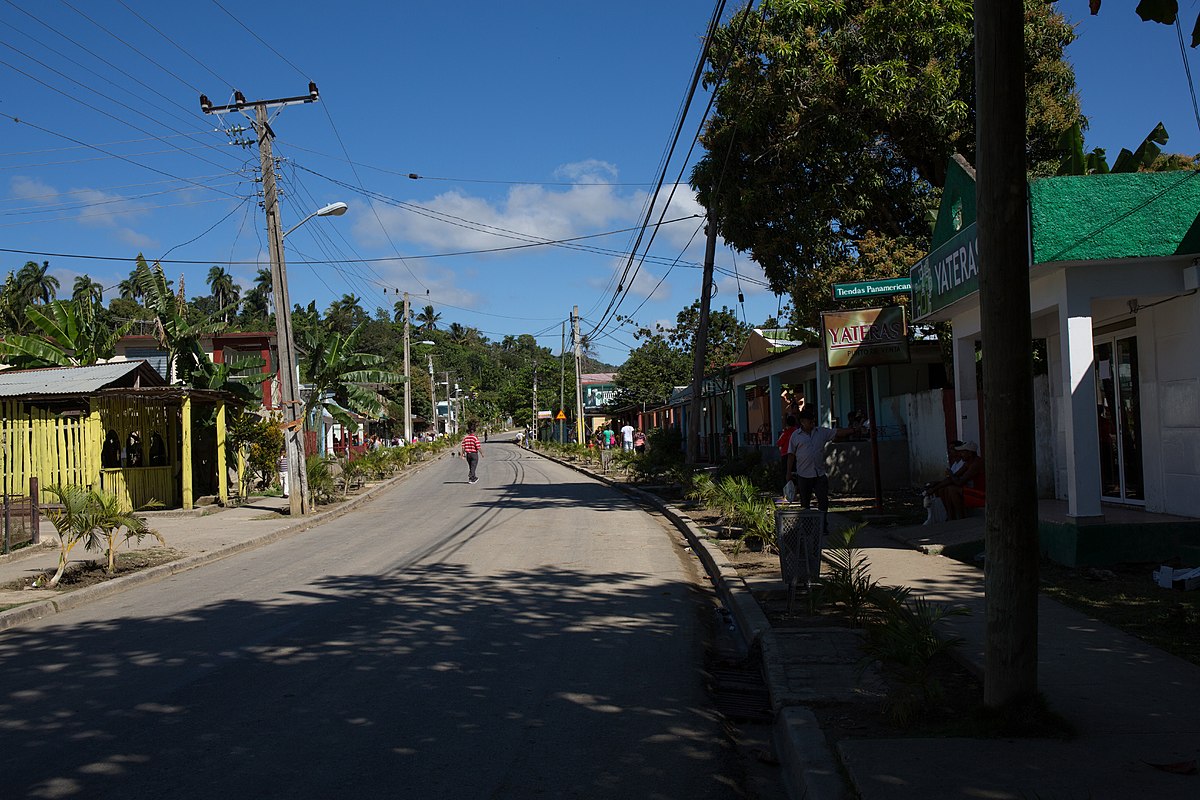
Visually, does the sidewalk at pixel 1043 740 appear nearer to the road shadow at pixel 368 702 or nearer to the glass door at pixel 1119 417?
the road shadow at pixel 368 702

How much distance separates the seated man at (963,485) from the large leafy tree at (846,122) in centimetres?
647

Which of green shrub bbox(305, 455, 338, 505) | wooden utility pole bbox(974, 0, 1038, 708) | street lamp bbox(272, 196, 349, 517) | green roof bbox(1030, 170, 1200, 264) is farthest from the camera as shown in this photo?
green shrub bbox(305, 455, 338, 505)

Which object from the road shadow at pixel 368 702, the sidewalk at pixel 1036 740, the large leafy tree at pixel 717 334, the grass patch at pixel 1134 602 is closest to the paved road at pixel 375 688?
the road shadow at pixel 368 702

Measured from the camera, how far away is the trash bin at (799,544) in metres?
8.02

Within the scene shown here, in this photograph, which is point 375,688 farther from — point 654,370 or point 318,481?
point 654,370

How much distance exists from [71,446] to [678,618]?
14136 mm

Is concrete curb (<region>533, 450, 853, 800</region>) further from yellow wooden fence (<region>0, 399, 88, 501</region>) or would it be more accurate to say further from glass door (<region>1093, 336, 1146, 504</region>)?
yellow wooden fence (<region>0, 399, 88, 501</region>)

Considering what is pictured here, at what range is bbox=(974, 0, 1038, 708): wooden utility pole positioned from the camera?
15.2 feet

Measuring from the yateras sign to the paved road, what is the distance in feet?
16.0

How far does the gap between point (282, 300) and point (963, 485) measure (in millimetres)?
14152

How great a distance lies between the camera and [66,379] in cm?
1881

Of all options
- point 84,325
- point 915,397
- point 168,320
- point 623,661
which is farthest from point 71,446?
point 915,397

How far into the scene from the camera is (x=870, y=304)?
66.3ft

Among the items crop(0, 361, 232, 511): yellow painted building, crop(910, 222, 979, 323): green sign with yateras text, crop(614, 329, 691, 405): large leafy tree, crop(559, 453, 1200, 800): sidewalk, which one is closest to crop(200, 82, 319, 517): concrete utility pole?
crop(0, 361, 232, 511): yellow painted building
